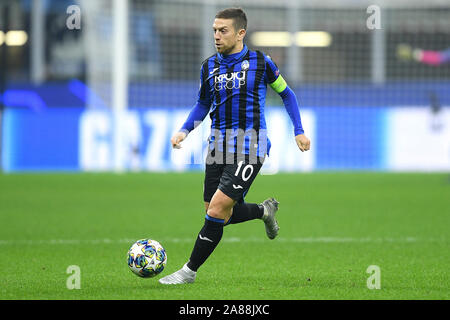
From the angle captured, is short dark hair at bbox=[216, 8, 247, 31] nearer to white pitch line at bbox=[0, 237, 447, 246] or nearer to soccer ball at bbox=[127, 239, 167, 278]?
soccer ball at bbox=[127, 239, 167, 278]

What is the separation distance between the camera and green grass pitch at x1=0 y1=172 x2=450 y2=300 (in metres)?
5.74

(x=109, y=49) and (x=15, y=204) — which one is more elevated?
(x=109, y=49)

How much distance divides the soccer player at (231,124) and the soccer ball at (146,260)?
0.35 feet

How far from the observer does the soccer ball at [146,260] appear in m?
5.93

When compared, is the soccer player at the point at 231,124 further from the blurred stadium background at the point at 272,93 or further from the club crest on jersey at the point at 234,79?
the blurred stadium background at the point at 272,93

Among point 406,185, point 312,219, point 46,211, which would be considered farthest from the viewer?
point 406,185

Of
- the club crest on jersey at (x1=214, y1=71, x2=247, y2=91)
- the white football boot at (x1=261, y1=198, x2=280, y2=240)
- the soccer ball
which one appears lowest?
the soccer ball

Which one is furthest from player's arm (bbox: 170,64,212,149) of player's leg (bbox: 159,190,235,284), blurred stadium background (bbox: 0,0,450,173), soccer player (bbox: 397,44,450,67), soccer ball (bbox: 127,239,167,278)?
soccer player (bbox: 397,44,450,67)

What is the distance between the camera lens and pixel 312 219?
1110 cm

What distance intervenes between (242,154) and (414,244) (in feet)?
10.3

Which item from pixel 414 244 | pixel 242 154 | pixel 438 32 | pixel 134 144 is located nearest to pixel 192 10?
pixel 134 144

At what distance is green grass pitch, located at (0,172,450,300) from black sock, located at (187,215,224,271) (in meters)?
0.17

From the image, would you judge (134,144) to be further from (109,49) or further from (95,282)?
(95,282)

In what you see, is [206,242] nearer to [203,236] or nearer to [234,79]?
[203,236]
